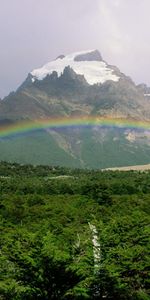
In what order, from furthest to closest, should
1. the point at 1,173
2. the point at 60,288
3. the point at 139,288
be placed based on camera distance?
the point at 1,173
the point at 139,288
the point at 60,288

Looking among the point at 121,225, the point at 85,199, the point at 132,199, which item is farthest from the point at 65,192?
the point at 121,225

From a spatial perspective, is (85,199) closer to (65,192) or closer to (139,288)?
(65,192)

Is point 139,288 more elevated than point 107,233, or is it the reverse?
point 107,233

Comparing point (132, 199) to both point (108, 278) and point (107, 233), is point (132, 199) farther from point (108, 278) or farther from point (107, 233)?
point (108, 278)

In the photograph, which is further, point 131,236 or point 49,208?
point 49,208

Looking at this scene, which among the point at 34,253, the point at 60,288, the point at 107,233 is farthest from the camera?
the point at 107,233

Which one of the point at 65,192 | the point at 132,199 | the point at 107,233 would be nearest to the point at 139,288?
the point at 107,233

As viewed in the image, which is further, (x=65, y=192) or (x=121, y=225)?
(x=65, y=192)

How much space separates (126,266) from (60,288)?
5.29m

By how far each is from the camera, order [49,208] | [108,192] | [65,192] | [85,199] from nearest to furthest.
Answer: [49,208] < [85,199] < [108,192] < [65,192]

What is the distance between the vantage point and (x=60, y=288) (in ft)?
69.1

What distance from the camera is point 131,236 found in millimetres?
31203

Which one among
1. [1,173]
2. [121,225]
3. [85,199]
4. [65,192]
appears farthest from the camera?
[1,173]

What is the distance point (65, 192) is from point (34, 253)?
75.6 m
